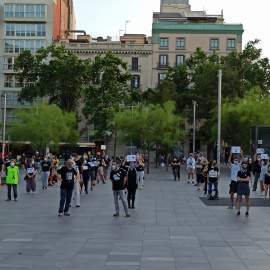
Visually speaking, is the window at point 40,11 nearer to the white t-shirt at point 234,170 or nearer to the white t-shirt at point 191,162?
the white t-shirt at point 191,162

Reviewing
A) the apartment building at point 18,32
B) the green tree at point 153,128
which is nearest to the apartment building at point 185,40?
the apartment building at point 18,32

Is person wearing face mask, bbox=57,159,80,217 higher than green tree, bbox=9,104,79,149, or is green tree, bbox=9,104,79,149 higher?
green tree, bbox=9,104,79,149

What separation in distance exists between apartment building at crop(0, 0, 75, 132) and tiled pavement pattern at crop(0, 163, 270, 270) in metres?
61.5

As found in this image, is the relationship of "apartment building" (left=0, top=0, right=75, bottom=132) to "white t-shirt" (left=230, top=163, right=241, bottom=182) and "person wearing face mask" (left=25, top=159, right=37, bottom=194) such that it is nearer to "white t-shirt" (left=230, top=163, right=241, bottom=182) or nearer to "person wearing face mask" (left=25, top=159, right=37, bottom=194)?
"person wearing face mask" (left=25, top=159, right=37, bottom=194)

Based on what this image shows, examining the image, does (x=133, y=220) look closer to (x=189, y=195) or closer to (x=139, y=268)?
(x=139, y=268)

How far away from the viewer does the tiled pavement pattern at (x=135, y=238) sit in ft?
31.6

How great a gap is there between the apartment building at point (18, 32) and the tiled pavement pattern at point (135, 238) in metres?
61.5

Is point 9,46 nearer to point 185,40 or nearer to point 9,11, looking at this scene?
point 9,11

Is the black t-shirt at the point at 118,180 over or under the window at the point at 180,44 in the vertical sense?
under

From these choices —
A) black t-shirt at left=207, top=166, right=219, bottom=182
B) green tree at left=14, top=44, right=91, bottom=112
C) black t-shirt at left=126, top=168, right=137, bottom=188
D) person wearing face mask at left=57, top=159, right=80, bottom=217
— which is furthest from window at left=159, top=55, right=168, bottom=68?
person wearing face mask at left=57, top=159, right=80, bottom=217

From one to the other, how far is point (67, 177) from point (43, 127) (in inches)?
1954

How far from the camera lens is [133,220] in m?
15.6

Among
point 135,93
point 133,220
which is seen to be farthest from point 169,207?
point 135,93

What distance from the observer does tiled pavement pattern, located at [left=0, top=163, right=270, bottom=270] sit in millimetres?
9633
